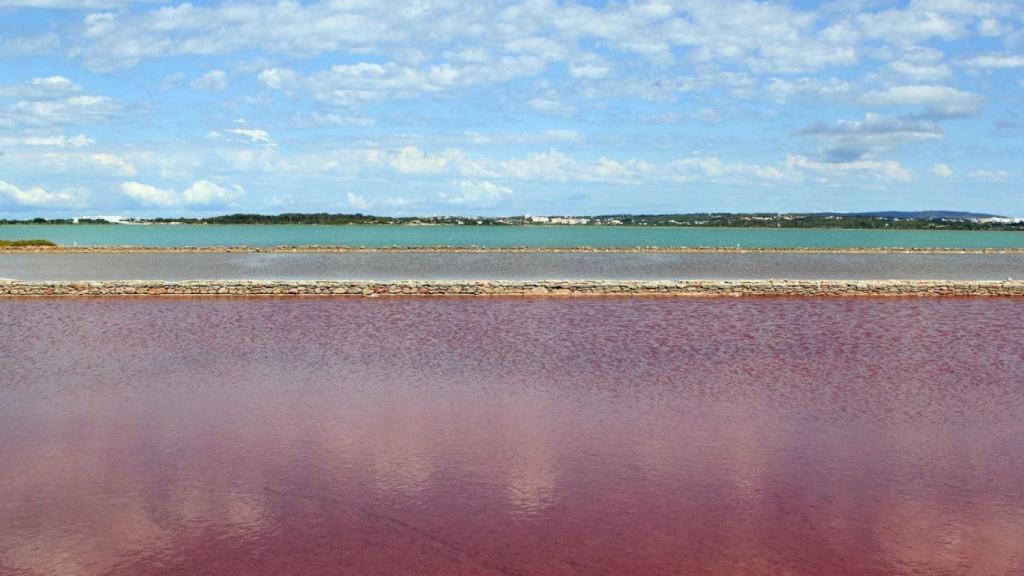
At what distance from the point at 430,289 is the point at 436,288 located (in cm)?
20

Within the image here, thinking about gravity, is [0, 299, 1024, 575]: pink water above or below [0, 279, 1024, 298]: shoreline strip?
below

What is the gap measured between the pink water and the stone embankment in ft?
28.7

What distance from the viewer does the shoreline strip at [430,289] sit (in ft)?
89.5

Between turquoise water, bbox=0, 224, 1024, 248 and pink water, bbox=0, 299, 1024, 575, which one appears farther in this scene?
turquoise water, bbox=0, 224, 1024, 248

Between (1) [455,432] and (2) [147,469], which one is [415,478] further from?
(2) [147,469]

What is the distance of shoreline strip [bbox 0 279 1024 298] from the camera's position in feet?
89.5

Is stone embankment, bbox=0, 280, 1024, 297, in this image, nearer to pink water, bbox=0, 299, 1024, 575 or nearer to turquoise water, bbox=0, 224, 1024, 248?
pink water, bbox=0, 299, 1024, 575

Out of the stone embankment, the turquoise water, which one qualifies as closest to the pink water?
the stone embankment

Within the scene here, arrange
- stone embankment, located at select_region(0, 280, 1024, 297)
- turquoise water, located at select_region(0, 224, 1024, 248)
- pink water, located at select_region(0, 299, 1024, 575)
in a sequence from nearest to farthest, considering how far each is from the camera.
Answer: pink water, located at select_region(0, 299, 1024, 575), stone embankment, located at select_region(0, 280, 1024, 297), turquoise water, located at select_region(0, 224, 1024, 248)

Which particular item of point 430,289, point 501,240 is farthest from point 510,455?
point 501,240

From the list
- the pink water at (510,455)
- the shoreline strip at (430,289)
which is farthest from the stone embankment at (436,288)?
the pink water at (510,455)

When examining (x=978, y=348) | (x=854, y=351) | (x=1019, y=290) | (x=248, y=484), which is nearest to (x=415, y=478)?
(x=248, y=484)

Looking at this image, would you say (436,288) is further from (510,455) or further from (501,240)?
(501,240)

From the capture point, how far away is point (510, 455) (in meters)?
9.38
